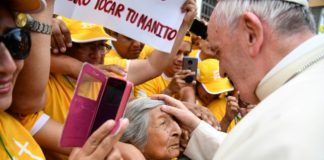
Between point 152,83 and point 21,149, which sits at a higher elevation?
point 21,149

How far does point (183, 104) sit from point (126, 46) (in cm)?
140

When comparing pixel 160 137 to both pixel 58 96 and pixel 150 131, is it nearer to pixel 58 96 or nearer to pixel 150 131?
pixel 150 131

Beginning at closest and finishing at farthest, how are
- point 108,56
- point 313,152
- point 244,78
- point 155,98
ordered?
point 313,152 < point 244,78 < point 155,98 < point 108,56

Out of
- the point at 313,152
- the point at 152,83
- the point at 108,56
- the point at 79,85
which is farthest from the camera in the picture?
the point at 152,83

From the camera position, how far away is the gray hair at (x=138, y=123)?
2.34 metres

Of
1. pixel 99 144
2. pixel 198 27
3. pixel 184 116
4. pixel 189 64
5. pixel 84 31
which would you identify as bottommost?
pixel 189 64

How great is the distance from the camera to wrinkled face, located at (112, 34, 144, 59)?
3785 millimetres

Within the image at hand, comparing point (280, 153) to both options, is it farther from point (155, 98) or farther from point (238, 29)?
point (155, 98)

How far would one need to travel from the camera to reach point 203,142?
2416 mm

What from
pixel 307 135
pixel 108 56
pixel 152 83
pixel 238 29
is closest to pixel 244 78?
pixel 238 29

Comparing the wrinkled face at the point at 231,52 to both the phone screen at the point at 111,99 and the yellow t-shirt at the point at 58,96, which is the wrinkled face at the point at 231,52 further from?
the yellow t-shirt at the point at 58,96

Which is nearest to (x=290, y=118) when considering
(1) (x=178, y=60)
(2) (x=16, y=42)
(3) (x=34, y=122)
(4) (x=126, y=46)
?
(2) (x=16, y=42)

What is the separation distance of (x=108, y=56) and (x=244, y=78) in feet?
6.81

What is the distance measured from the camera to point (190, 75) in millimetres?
3723
